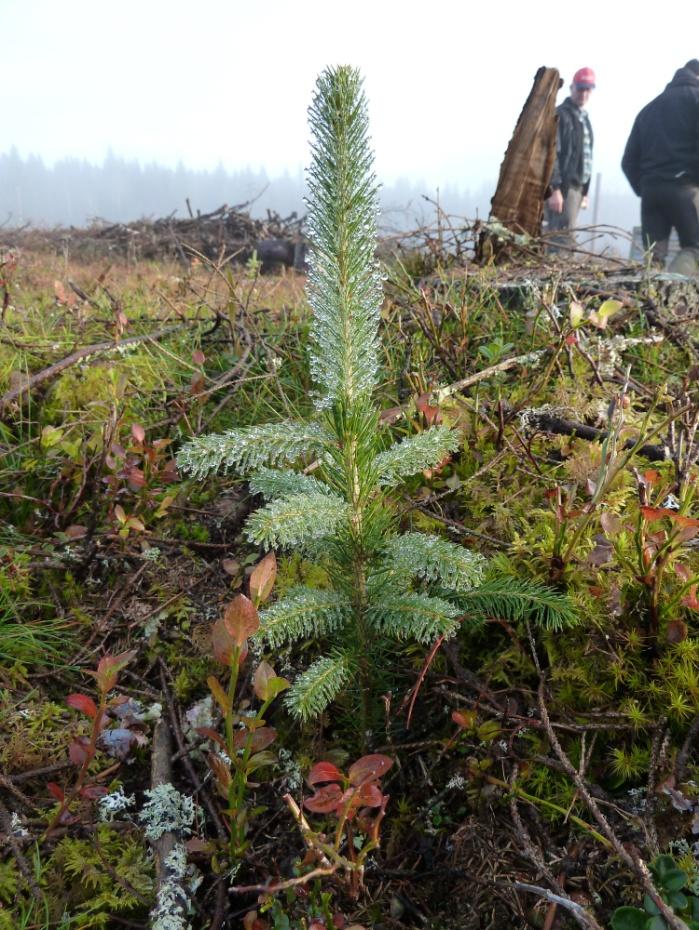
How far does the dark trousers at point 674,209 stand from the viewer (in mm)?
8641

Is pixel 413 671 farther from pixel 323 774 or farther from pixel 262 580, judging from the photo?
pixel 262 580

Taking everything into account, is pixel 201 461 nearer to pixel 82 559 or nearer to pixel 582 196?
pixel 82 559

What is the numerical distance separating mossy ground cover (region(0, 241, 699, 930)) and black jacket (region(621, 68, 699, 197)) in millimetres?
7126

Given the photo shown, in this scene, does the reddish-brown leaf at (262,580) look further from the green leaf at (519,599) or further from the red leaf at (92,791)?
the red leaf at (92,791)

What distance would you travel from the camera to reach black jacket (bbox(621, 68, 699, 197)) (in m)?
8.52

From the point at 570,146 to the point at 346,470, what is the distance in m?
11.7

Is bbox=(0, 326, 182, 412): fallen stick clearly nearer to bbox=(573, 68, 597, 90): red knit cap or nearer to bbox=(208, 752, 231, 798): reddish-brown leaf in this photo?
bbox=(208, 752, 231, 798): reddish-brown leaf

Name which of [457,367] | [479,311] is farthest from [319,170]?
[479,311]

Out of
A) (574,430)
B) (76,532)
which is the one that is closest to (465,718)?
(574,430)

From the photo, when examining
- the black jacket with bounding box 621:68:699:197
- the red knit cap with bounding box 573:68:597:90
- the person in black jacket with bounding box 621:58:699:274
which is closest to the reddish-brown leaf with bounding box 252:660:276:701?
the person in black jacket with bounding box 621:58:699:274

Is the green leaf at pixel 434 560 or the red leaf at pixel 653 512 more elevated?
the red leaf at pixel 653 512

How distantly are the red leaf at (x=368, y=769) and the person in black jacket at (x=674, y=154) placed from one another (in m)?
8.89

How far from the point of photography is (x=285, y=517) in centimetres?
125

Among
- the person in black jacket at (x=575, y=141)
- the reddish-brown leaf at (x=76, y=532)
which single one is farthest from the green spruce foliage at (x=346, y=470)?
the person in black jacket at (x=575, y=141)
